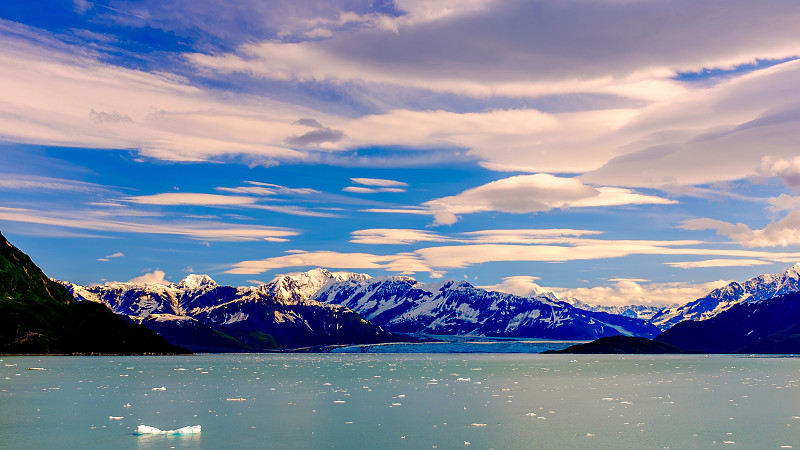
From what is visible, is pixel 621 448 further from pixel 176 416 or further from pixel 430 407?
pixel 176 416

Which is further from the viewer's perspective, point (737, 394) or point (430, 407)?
point (737, 394)

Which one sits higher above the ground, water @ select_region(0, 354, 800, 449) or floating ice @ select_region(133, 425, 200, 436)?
floating ice @ select_region(133, 425, 200, 436)

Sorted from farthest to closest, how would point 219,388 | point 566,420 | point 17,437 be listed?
1. point 219,388
2. point 566,420
3. point 17,437

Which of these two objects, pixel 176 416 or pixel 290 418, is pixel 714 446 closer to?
pixel 290 418

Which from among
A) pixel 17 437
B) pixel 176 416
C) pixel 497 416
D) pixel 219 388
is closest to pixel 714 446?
pixel 497 416

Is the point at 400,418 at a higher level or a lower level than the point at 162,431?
lower

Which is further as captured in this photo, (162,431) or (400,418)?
(400,418)

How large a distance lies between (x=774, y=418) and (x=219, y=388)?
5996cm

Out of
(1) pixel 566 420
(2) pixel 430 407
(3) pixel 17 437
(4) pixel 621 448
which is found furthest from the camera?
(2) pixel 430 407

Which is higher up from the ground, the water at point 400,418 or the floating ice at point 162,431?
the floating ice at point 162,431

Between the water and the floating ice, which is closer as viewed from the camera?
the water

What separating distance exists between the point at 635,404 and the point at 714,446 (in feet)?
80.2

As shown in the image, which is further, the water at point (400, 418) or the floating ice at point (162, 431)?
the floating ice at point (162, 431)

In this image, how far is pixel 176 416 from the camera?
51000 mm
